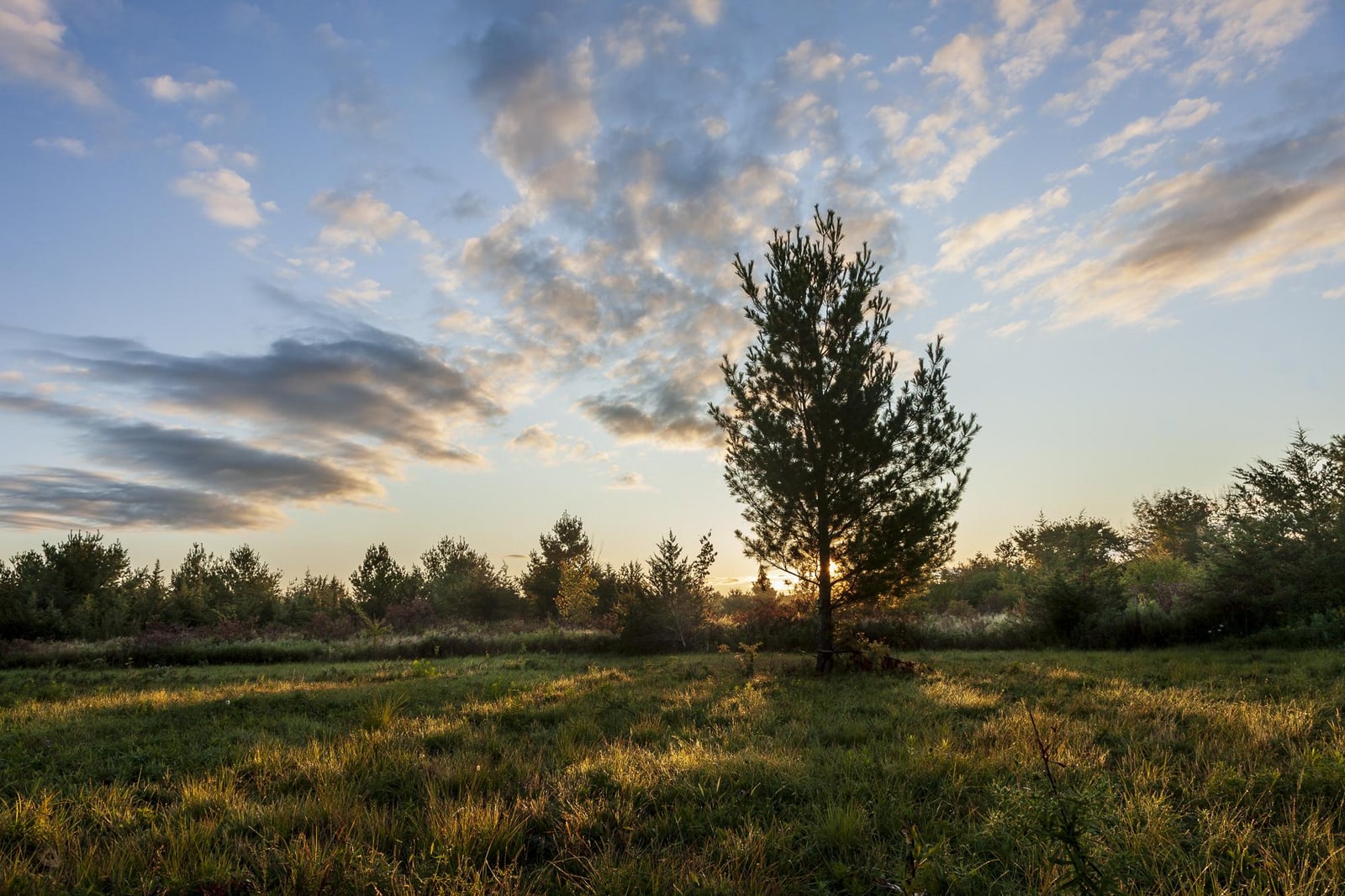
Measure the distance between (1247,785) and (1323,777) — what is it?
0.67m

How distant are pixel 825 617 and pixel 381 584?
4558 centimetres

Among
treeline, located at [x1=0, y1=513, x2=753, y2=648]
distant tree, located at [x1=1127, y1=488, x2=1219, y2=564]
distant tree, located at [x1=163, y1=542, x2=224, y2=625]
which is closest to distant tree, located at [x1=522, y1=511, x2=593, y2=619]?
treeline, located at [x1=0, y1=513, x2=753, y2=648]

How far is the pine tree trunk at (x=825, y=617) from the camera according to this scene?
14328 mm

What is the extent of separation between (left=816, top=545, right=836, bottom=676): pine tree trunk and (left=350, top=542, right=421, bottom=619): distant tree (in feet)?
137

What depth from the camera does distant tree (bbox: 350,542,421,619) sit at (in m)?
48.3

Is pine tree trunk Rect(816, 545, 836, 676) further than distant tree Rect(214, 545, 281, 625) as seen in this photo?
No

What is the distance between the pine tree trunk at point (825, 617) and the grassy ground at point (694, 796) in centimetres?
500

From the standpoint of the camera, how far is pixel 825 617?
14492 mm

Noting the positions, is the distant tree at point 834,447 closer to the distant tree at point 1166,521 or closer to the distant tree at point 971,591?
the distant tree at point 971,591

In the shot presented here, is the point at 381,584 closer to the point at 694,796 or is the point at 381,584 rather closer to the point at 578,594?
the point at 578,594

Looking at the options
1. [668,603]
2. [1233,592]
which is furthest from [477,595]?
[1233,592]

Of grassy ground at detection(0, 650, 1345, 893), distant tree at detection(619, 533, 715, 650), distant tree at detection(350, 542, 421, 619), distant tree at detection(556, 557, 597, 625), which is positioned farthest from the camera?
distant tree at detection(350, 542, 421, 619)

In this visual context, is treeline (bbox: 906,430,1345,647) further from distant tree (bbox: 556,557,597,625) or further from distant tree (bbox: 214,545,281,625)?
distant tree (bbox: 214,545,281,625)

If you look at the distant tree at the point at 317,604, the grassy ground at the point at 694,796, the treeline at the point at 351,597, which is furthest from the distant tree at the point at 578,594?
the grassy ground at the point at 694,796
